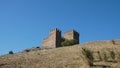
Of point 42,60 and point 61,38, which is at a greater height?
point 61,38

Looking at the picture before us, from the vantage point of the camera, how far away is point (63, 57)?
3247 cm

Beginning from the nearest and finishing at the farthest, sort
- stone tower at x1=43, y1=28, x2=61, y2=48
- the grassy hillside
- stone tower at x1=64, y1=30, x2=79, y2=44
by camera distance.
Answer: the grassy hillside < stone tower at x1=64, y1=30, x2=79, y2=44 < stone tower at x1=43, y1=28, x2=61, y2=48

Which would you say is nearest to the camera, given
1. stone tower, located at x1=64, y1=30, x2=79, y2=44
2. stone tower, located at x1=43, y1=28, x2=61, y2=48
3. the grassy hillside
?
the grassy hillside

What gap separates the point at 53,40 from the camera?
6341 centimetres

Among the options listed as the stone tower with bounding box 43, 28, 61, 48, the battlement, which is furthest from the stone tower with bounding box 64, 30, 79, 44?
the stone tower with bounding box 43, 28, 61, 48

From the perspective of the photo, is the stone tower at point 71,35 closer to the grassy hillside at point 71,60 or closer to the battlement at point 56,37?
the battlement at point 56,37

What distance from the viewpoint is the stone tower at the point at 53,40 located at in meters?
63.0

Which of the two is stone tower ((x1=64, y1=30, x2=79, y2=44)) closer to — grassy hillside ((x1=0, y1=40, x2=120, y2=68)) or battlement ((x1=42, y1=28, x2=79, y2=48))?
battlement ((x1=42, y1=28, x2=79, y2=48))

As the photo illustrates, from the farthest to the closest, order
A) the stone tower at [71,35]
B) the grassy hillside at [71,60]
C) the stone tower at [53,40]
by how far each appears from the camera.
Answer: the stone tower at [53,40] → the stone tower at [71,35] → the grassy hillside at [71,60]

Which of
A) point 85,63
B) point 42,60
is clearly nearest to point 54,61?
point 42,60

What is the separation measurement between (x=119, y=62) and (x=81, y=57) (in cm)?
420

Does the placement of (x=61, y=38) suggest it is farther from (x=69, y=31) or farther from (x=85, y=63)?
(x=85, y=63)

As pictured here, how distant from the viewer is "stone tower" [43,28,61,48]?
63.0m

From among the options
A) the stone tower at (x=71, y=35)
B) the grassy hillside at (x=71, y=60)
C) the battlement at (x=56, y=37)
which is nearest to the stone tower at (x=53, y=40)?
the battlement at (x=56, y=37)
